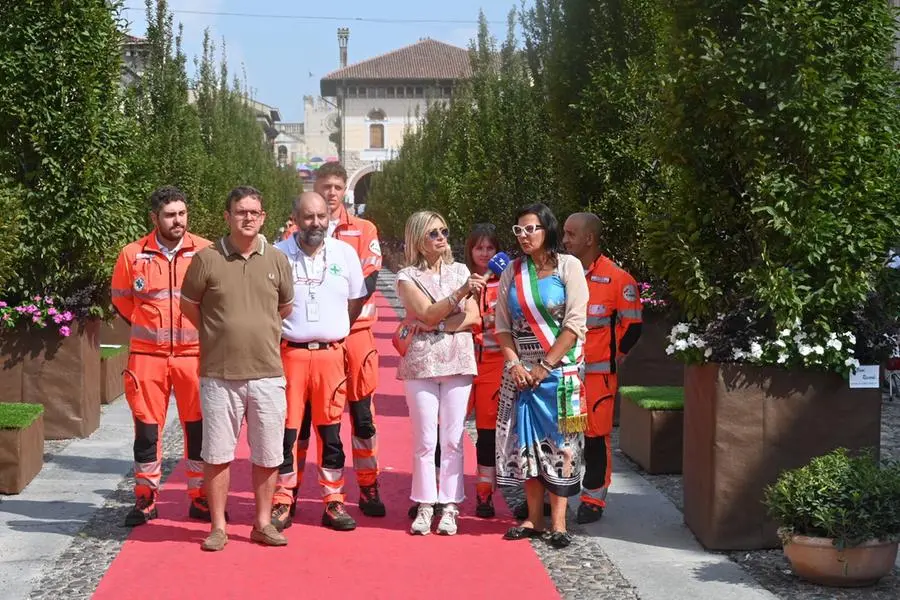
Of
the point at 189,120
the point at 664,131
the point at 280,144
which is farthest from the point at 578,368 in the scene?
the point at 280,144

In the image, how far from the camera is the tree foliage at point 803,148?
23.7 ft

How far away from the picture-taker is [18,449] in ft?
29.6

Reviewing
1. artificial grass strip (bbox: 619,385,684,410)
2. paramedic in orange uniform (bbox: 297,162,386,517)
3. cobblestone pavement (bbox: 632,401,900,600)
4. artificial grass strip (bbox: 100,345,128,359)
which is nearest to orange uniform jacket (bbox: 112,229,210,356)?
paramedic in orange uniform (bbox: 297,162,386,517)

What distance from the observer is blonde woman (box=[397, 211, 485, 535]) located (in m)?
7.91

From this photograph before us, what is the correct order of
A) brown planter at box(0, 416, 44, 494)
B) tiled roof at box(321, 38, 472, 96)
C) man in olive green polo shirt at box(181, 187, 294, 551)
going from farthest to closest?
tiled roof at box(321, 38, 472, 96)
brown planter at box(0, 416, 44, 494)
man in olive green polo shirt at box(181, 187, 294, 551)

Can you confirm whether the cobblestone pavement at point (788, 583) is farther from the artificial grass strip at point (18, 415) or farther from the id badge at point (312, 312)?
the artificial grass strip at point (18, 415)

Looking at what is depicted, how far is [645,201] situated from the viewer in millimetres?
12875

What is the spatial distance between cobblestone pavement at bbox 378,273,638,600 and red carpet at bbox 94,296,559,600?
0.08 metres

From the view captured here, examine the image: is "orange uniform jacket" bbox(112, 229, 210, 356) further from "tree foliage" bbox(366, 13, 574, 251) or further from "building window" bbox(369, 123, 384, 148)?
"building window" bbox(369, 123, 384, 148)

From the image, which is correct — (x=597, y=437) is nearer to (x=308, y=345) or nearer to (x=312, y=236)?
(x=308, y=345)

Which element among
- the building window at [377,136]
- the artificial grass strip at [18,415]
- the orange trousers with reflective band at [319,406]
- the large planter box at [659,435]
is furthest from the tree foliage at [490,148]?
the building window at [377,136]

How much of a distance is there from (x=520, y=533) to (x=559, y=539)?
10.9 inches

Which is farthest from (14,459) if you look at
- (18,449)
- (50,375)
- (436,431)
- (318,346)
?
(436,431)

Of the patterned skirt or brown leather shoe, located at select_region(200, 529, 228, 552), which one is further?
the patterned skirt
